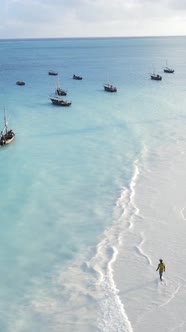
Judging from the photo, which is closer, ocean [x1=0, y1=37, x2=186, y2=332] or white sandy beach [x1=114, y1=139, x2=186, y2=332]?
white sandy beach [x1=114, y1=139, x2=186, y2=332]

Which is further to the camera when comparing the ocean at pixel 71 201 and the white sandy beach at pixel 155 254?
the ocean at pixel 71 201

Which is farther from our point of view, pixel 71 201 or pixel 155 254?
pixel 71 201

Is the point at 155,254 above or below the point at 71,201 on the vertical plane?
below

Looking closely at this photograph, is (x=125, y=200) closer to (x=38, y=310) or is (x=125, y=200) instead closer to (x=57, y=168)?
(x=57, y=168)
